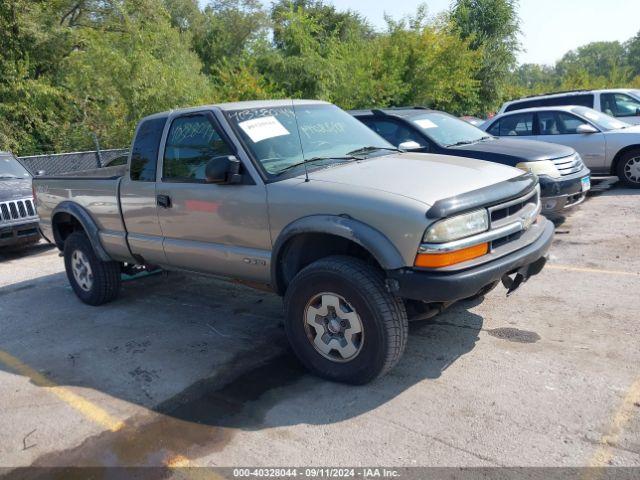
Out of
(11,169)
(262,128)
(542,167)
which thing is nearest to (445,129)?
(542,167)

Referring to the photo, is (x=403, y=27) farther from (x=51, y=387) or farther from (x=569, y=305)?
(x=51, y=387)

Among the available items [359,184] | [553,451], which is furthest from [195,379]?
[553,451]

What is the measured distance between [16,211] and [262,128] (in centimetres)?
647

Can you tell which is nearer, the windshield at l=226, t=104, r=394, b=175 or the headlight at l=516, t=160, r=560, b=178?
the windshield at l=226, t=104, r=394, b=175

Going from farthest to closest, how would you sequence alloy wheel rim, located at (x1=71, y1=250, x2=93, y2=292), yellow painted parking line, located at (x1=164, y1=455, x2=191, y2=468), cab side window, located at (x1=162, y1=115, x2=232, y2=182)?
alloy wheel rim, located at (x1=71, y1=250, x2=93, y2=292), cab side window, located at (x1=162, y1=115, x2=232, y2=182), yellow painted parking line, located at (x1=164, y1=455, x2=191, y2=468)

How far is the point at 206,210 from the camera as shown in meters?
4.51

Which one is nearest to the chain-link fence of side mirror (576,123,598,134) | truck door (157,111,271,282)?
truck door (157,111,271,282)

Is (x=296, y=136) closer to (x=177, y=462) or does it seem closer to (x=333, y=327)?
(x=333, y=327)

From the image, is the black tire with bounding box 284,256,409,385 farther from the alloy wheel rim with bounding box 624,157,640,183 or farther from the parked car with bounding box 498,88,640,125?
the parked car with bounding box 498,88,640,125

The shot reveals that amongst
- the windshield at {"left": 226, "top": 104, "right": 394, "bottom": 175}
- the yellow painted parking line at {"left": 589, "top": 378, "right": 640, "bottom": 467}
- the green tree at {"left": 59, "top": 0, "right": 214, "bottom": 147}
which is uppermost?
the green tree at {"left": 59, "top": 0, "right": 214, "bottom": 147}

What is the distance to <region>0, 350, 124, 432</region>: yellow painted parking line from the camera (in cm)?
366

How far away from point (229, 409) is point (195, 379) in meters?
0.58

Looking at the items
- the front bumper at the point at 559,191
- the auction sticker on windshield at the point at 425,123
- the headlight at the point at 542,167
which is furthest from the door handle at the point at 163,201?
the front bumper at the point at 559,191

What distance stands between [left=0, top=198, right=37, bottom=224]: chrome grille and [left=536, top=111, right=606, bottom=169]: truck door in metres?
9.06
